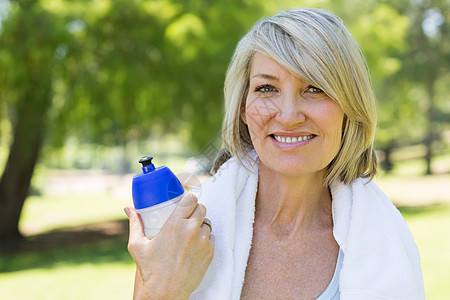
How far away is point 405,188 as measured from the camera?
19609 mm

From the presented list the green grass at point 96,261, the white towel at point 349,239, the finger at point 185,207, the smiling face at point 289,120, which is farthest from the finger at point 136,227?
the green grass at point 96,261

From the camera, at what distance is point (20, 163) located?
10828 mm

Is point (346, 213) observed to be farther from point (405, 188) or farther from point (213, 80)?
point (405, 188)

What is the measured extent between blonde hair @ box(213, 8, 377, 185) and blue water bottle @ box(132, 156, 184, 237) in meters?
0.45

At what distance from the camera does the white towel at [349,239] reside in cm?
145

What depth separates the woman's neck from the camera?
1670mm

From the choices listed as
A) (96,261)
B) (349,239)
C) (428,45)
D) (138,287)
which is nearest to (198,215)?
(138,287)

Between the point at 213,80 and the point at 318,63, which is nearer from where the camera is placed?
the point at 318,63

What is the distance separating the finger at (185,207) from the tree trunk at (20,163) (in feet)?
29.4

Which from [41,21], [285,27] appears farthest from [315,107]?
[41,21]

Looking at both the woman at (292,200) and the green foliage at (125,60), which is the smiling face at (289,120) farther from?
the green foliage at (125,60)

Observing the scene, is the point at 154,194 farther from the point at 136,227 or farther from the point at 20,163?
the point at 20,163

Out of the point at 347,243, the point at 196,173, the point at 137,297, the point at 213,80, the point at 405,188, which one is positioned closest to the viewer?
the point at 137,297

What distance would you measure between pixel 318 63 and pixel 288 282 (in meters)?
0.71
